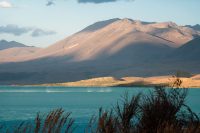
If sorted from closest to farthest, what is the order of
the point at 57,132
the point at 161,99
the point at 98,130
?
the point at 57,132
the point at 98,130
the point at 161,99

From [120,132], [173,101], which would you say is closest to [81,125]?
[173,101]

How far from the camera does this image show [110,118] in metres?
11.7

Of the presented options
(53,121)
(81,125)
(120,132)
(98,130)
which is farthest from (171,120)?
(81,125)

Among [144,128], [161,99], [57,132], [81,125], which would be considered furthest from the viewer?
[81,125]

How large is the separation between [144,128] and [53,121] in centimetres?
494

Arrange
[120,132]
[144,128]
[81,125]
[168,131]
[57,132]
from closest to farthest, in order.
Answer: [57,132]
[168,131]
[120,132]
[144,128]
[81,125]

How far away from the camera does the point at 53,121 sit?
978 cm

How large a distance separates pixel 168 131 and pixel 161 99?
539 cm

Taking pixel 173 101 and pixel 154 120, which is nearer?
pixel 154 120

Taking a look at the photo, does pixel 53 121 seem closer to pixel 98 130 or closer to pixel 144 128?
pixel 98 130

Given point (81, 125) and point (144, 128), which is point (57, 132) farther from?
point (81, 125)

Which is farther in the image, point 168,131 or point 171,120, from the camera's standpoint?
point 171,120

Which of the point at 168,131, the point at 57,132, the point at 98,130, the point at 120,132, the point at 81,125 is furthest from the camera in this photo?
the point at 81,125

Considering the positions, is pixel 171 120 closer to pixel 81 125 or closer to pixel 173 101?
pixel 173 101
